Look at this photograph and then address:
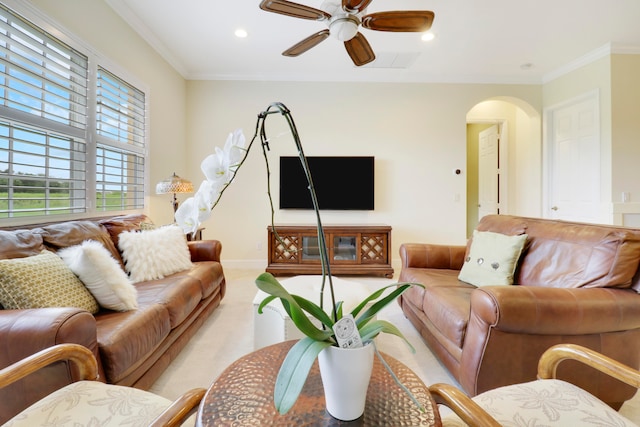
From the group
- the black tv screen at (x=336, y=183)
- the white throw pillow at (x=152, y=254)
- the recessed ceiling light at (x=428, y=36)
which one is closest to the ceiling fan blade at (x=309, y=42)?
the recessed ceiling light at (x=428, y=36)

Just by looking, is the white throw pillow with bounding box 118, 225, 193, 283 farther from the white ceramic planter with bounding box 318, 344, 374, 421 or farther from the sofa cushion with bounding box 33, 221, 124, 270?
the white ceramic planter with bounding box 318, 344, 374, 421

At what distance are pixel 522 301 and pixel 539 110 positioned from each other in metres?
4.11

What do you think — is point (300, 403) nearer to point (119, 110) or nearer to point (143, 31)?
point (119, 110)

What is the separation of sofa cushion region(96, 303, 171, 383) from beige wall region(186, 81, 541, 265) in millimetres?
2518

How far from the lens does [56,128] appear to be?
1930 mm

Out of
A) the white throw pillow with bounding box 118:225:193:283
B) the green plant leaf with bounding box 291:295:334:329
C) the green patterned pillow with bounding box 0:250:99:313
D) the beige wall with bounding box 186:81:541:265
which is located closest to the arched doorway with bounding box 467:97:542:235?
the beige wall with bounding box 186:81:541:265

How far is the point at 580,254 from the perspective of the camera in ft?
4.93

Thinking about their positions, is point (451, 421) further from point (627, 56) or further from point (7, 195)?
point (627, 56)

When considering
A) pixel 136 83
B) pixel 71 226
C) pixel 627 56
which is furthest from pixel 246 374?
pixel 627 56

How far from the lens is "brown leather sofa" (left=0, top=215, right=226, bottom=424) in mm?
972

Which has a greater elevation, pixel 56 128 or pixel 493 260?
pixel 56 128

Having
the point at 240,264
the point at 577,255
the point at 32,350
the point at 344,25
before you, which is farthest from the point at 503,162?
the point at 32,350

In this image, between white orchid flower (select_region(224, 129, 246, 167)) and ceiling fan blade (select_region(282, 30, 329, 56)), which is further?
ceiling fan blade (select_region(282, 30, 329, 56))

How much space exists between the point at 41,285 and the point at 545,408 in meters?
1.97
